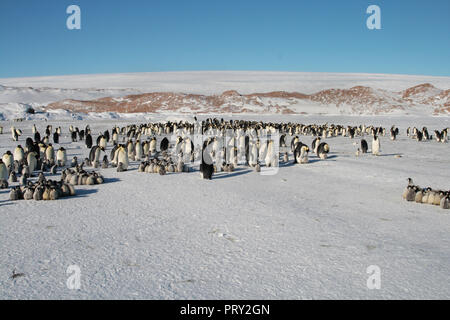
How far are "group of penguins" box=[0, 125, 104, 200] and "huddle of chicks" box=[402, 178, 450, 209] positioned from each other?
5.85 metres

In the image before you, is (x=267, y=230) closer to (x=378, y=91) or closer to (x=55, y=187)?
(x=55, y=187)

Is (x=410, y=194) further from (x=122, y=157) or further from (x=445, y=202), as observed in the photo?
(x=122, y=157)

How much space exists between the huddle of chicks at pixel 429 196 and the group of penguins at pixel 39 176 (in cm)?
585

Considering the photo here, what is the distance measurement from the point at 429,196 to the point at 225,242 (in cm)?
392

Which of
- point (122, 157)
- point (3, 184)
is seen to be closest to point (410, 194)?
point (122, 157)

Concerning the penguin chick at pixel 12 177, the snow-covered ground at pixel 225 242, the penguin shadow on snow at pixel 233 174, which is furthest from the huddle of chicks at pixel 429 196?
the penguin chick at pixel 12 177

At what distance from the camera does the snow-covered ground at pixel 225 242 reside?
10.8 ft

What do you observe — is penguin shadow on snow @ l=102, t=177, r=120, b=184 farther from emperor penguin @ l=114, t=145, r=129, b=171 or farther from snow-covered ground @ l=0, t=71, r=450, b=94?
snow-covered ground @ l=0, t=71, r=450, b=94

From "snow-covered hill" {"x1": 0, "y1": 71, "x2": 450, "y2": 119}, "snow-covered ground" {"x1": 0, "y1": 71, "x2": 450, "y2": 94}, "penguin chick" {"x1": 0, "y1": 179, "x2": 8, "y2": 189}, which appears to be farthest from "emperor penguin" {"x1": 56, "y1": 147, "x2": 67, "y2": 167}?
"snow-covered ground" {"x1": 0, "y1": 71, "x2": 450, "y2": 94}

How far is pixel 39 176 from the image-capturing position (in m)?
7.80

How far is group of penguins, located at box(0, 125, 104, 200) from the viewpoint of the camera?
621cm

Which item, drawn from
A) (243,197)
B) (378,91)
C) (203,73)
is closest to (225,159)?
(243,197)

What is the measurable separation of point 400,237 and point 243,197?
110 inches

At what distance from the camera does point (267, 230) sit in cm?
487
